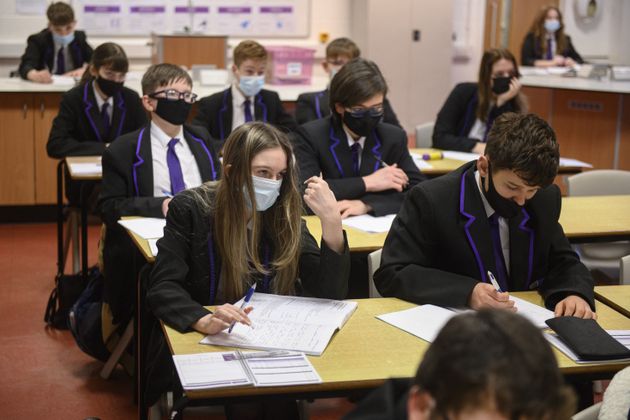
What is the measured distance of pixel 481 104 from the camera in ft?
17.5

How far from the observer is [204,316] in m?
2.28

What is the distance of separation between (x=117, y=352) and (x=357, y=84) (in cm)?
149

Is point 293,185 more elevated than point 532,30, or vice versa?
point 532,30

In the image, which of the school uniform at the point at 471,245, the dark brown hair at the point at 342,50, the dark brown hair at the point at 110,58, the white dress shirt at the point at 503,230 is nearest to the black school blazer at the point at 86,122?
the dark brown hair at the point at 110,58

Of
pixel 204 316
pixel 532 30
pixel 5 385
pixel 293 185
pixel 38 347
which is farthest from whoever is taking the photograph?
pixel 532 30

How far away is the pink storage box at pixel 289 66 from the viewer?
750cm

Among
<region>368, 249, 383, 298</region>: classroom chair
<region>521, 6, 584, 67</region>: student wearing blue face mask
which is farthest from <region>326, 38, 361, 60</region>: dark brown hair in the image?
<region>521, 6, 584, 67</region>: student wearing blue face mask

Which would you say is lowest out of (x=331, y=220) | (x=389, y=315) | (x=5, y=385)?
(x=5, y=385)

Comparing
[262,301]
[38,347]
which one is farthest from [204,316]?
[38,347]

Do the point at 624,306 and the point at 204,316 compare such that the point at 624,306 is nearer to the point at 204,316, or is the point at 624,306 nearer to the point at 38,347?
the point at 204,316

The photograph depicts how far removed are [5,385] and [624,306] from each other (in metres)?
2.47

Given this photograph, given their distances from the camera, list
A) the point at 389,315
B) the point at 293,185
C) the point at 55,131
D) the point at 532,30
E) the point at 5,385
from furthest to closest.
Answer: the point at 532,30, the point at 55,131, the point at 5,385, the point at 293,185, the point at 389,315

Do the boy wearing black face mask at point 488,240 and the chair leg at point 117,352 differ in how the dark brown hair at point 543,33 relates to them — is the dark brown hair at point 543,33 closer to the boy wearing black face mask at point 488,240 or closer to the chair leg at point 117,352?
the chair leg at point 117,352

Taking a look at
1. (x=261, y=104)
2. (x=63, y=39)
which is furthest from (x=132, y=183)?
(x=63, y=39)
